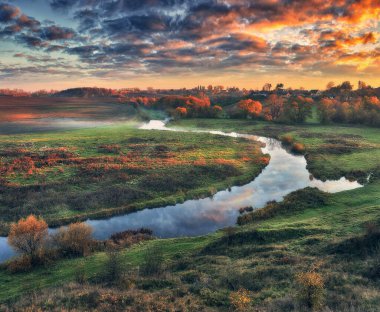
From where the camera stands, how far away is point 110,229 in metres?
37.7

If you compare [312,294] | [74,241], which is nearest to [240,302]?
[312,294]

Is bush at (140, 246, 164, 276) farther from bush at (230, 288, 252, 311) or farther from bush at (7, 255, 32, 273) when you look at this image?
bush at (7, 255, 32, 273)

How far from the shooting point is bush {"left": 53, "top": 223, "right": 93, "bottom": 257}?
99.4 ft

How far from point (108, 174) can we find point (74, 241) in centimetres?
2565

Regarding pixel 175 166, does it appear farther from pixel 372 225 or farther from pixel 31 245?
pixel 372 225

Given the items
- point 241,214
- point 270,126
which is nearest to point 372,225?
point 241,214

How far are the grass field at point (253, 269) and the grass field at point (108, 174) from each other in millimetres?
14183

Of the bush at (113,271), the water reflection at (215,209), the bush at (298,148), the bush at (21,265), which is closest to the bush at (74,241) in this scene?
the bush at (21,265)

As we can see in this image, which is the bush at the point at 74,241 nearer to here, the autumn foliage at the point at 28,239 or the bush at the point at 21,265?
the autumn foliage at the point at 28,239

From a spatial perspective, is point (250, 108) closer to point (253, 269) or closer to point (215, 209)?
point (215, 209)

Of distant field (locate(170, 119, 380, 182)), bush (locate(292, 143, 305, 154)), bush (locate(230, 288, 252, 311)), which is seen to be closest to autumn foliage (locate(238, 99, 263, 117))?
distant field (locate(170, 119, 380, 182))

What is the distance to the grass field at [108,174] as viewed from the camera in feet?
141

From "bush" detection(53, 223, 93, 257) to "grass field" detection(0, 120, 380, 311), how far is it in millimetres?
1801

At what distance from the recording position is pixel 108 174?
5562 cm
